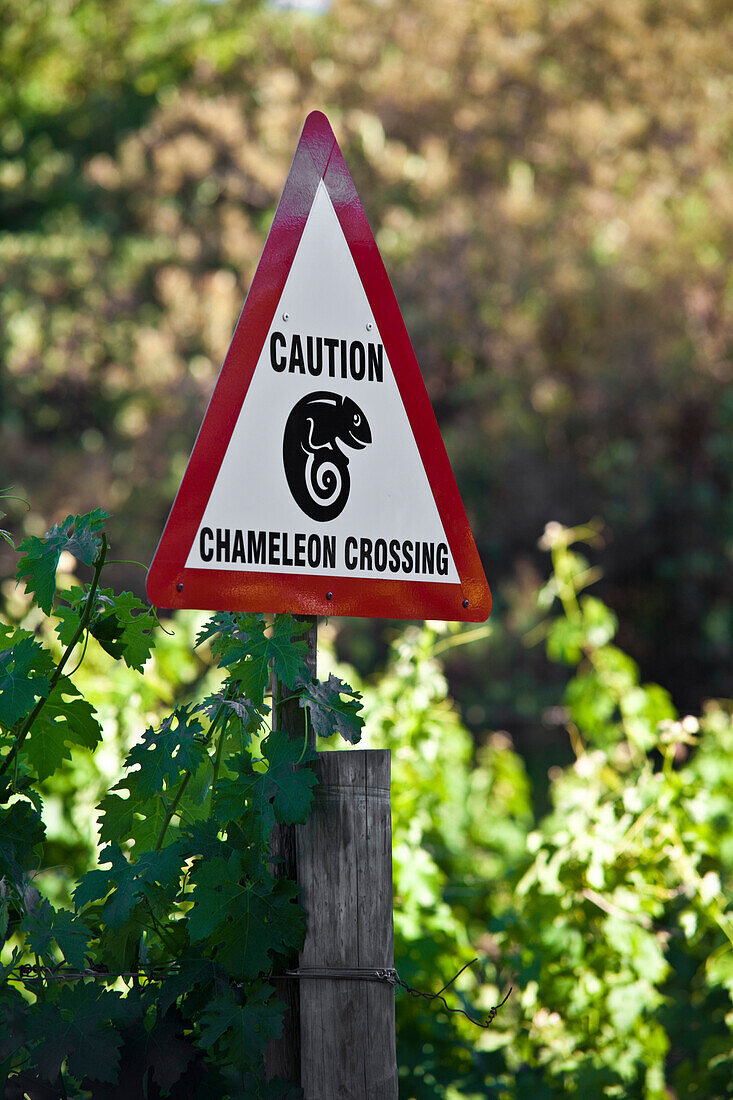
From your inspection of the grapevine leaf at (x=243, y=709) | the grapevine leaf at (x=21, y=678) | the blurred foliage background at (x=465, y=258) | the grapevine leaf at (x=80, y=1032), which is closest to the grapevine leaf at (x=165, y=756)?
the grapevine leaf at (x=243, y=709)

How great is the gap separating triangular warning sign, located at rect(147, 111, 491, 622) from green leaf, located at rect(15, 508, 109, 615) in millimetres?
88

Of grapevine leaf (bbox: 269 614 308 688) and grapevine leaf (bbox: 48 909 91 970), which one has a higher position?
grapevine leaf (bbox: 269 614 308 688)

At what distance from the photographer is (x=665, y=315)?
8.50m

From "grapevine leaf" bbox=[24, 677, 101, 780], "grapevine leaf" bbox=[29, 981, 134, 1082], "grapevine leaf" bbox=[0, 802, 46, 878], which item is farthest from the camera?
"grapevine leaf" bbox=[24, 677, 101, 780]

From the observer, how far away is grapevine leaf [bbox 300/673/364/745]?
52.1 inches

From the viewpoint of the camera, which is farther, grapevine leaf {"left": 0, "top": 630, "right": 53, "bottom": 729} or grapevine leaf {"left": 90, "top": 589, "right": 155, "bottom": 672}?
grapevine leaf {"left": 90, "top": 589, "right": 155, "bottom": 672}

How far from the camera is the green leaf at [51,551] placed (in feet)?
4.41

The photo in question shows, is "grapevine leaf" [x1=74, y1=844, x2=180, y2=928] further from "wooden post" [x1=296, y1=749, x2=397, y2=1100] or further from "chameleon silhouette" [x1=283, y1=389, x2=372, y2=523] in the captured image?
"chameleon silhouette" [x1=283, y1=389, x2=372, y2=523]

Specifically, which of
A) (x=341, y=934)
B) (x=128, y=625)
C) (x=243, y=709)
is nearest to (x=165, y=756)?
(x=243, y=709)

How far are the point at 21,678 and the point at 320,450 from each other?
48 centimetres

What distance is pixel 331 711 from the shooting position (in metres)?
1.34

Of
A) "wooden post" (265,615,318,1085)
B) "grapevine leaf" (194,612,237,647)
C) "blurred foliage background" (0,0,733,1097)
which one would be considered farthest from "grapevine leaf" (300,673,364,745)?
"blurred foliage background" (0,0,733,1097)

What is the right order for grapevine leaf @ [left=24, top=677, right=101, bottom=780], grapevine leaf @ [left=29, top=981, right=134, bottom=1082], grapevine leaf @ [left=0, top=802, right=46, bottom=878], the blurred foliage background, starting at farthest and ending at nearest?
the blurred foliage background < grapevine leaf @ [left=24, top=677, right=101, bottom=780] < grapevine leaf @ [left=0, top=802, right=46, bottom=878] < grapevine leaf @ [left=29, top=981, right=134, bottom=1082]

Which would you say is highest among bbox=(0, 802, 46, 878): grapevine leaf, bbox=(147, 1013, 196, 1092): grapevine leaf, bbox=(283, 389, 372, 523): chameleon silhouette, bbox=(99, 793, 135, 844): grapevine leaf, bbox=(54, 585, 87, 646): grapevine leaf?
bbox=(283, 389, 372, 523): chameleon silhouette
